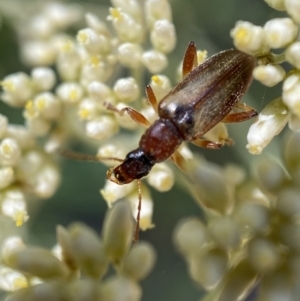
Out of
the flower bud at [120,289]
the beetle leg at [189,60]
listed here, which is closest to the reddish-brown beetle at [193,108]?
the beetle leg at [189,60]

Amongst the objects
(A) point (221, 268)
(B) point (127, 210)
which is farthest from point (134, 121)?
(A) point (221, 268)

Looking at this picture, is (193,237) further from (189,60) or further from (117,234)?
(189,60)

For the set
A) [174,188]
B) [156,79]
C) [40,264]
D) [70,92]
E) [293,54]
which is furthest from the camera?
[174,188]

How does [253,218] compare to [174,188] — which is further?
[174,188]

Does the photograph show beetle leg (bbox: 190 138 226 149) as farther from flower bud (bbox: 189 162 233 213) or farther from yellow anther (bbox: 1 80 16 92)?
yellow anther (bbox: 1 80 16 92)

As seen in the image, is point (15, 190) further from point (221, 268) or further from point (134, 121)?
point (221, 268)

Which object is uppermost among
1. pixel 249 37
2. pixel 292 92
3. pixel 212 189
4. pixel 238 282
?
pixel 249 37

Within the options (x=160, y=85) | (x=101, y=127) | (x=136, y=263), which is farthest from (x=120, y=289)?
(x=160, y=85)

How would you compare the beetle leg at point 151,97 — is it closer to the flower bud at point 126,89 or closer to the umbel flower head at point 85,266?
the flower bud at point 126,89
